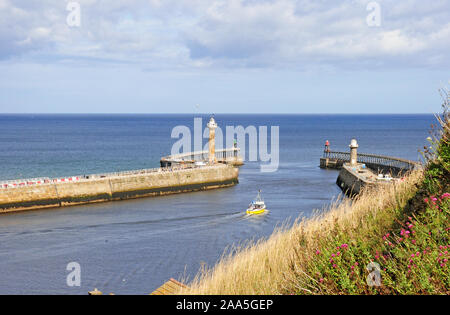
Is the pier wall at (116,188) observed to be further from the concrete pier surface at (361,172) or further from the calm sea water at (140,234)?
the concrete pier surface at (361,172)

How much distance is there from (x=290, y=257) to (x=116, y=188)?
1803 inches

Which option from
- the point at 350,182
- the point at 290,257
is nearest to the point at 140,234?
the point at 290,257

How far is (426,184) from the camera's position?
14070 mm

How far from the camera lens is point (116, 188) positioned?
56.8 m

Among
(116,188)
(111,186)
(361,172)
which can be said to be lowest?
(116,188)

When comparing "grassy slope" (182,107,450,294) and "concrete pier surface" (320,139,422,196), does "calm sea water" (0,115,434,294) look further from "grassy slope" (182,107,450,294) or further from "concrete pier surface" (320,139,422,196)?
"grassy slope" (182,107,450,294)

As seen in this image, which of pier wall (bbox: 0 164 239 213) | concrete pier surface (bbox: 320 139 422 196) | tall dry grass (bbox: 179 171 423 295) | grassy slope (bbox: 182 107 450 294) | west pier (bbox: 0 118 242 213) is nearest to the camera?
grassy slope (bbox: 182 107 450 294)

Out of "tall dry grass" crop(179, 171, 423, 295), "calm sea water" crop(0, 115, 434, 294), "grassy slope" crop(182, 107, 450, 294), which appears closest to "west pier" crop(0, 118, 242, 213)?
"calm sea water" crop(0, 115, 434, 294)

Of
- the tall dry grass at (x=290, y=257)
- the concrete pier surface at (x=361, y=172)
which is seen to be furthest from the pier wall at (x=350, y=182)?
the tall dry grass at (x=290, y=257)

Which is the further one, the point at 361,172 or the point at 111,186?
the point at 361,172

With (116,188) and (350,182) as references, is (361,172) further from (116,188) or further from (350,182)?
(116,188)

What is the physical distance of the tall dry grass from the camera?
12086 millimetres

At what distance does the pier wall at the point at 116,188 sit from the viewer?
49.6m
